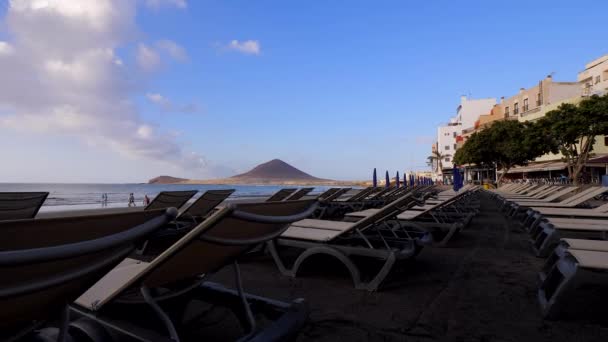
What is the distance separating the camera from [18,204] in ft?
12.8

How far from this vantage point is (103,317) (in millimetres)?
1653

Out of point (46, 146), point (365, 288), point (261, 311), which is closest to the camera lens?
point (261, 311)

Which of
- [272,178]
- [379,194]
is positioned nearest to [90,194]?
[379,194]

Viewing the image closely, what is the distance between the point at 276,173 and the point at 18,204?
16713 centimetres

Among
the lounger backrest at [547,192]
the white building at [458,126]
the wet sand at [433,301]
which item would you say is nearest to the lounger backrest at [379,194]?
the lounger backrest at [547,192]

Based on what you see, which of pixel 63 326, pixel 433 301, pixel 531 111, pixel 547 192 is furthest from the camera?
pixel 531 111

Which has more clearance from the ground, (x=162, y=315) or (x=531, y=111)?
(x=531, y=111)

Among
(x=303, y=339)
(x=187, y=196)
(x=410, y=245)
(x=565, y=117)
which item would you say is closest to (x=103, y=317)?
A: (x=303, y=339)

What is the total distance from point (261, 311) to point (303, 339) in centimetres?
44

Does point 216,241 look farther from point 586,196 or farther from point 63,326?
point 586,196

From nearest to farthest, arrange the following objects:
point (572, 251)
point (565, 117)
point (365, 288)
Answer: point (572, 251) < point (365, 288) < point (565, 117)

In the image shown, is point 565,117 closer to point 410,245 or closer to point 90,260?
point 410,245

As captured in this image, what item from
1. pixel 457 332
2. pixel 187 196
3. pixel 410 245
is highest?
pixel 187 196

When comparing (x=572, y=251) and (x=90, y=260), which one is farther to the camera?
(x=572, y=251)
